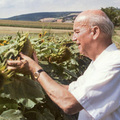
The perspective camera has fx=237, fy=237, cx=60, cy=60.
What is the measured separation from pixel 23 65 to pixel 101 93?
20.2 inches

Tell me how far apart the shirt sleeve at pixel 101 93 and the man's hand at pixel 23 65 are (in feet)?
0.99

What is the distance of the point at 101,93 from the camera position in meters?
1.47

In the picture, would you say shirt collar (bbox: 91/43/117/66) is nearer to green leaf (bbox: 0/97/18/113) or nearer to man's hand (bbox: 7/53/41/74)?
man's hand (bbox: 7/53/41/74)

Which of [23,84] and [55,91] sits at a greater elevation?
[23,84]

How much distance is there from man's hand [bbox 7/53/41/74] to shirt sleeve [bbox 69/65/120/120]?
0.99 ft

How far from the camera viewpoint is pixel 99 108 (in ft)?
4.89

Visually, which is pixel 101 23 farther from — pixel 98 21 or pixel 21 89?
pixel 21 89

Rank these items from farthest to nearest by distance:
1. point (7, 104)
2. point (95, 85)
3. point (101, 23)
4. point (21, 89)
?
point (7, 104), point (101, 23), point (95, 85), point (21, 89)

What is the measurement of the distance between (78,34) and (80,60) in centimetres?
264

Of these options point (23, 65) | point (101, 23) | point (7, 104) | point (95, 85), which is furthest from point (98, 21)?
point (7, 104)

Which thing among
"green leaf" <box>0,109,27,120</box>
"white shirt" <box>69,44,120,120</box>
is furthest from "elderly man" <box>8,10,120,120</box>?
"green leaf" <box>0,109,27,120</box>

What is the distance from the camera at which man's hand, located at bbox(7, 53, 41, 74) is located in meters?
1.32

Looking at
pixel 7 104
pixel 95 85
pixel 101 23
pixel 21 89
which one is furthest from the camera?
pixel 7 104

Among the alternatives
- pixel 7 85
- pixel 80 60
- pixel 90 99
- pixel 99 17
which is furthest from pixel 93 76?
pixel 80 60
